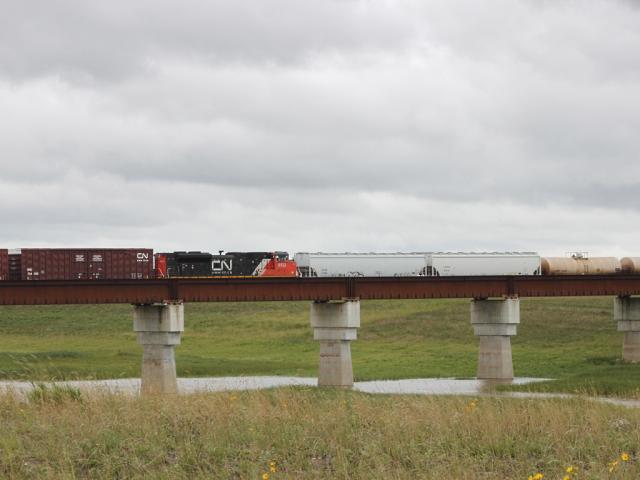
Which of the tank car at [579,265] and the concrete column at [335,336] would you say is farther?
the tank car at [579,265]

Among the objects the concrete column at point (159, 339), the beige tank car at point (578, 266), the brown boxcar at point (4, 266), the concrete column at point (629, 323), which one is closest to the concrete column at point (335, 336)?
the concrete column at point (159, 339)

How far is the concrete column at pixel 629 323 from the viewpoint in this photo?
8094 centimetres

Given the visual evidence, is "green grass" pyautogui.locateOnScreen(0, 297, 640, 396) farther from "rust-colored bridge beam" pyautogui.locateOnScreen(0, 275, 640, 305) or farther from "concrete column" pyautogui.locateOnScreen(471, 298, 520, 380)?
"rust-colored bridge beam" pyautogui.locateOnScreen(0, 275, 640, 305)

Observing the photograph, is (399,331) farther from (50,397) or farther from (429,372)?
(50,397)

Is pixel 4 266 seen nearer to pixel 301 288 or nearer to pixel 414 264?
pixel 301 288

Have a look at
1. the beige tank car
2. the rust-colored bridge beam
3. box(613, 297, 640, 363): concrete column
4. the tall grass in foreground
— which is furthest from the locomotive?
the tall grass in foreground

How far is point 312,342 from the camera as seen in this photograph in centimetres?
10306

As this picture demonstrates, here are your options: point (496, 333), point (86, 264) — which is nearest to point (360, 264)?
point (496, 333)

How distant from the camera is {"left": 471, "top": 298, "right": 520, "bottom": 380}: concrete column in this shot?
7200 centimetres

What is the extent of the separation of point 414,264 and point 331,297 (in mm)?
10729

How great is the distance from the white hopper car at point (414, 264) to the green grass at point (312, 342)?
8.58 m

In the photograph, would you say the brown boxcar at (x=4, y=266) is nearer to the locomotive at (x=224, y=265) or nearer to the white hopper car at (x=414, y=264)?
the locomotive at (x=224, y=265)

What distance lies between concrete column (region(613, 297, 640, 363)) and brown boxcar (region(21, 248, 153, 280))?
41421 mm

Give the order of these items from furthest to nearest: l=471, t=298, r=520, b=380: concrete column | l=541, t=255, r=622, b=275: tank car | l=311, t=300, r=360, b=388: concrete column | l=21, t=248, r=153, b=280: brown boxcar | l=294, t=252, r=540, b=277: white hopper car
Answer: l=541, t=255, r=622, b=275: tank car → l=294, t=252, r=540, b=277: white hopper car → l=471, t=298, r=520, b=380: concrete column → l=311, t=300, r=360, b=388: concrete column → l=21, t=248, r=153, b=280: brown boxcar
